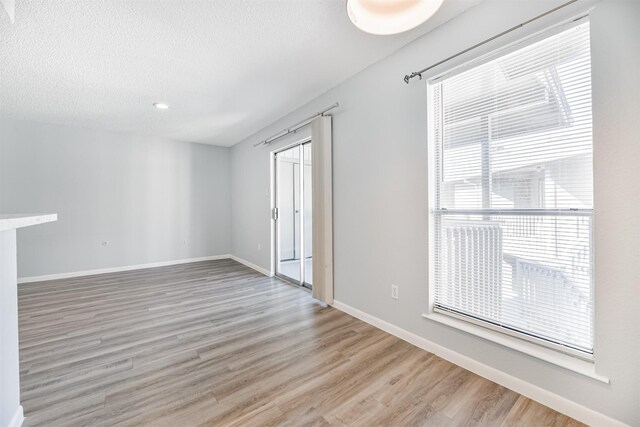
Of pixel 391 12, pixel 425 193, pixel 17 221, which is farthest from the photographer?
pixel 425 193

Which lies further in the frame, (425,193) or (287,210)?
(287,210)

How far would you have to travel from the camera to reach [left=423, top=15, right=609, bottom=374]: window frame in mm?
1443

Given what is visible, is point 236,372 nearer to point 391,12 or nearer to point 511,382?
point 511,382

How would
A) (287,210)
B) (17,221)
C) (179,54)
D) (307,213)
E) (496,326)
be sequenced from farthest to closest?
(287,210) → (307,213) → (179,54) → (496,326) → (17,221)

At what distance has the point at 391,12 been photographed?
1.35 metres

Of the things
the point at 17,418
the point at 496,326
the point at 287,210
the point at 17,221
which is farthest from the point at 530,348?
the point at 287,210

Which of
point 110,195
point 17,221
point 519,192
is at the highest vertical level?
point 110,195

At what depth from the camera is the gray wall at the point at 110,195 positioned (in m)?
4.14

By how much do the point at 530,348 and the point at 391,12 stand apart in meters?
2.12

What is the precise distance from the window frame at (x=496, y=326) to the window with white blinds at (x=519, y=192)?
16 mm

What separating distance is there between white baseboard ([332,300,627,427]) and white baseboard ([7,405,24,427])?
246cm

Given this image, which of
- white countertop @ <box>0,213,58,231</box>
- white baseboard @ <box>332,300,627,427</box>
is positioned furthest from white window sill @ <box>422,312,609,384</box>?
white countertop @ <box>0,213,58,231</box>

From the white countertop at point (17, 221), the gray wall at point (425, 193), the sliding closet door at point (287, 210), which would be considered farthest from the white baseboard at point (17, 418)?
the sliding closet door at point (287, 210)

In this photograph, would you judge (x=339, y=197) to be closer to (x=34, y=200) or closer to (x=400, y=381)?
(x=400, y=381)
